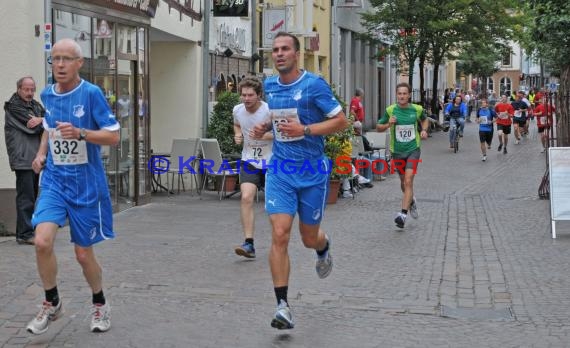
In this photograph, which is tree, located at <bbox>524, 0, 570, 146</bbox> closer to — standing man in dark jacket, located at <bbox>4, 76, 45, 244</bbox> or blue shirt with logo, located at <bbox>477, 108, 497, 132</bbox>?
standing man in dark jacket, located at <bbox>4, 76, 45, 244</bbox>

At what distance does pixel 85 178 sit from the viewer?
6.23m

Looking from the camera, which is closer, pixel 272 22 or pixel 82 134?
pixel 82 134

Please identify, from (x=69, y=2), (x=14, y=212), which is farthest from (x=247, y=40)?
(x=14, y=212)

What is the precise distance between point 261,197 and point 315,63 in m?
15.3

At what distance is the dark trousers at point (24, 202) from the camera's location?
10359 millimetres

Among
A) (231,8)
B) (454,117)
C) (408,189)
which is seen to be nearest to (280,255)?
(408,189)

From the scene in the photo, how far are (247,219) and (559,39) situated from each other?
28.4 feet

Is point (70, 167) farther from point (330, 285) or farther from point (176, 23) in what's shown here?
point (176, 23)

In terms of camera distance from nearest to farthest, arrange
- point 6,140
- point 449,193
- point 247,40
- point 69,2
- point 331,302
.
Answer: point 331,302
point 6,140
point 69,2
point 449,193
point 247,40

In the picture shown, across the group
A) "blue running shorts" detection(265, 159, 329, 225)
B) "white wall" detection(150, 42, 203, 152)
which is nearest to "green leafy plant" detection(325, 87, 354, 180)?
"white wall" detection(150, 42, 203, 152)

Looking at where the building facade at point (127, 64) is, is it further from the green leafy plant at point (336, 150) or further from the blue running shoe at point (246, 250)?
the blue running shoe at point (246, 250)

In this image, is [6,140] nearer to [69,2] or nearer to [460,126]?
[69,2]

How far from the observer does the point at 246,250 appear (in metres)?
9.53

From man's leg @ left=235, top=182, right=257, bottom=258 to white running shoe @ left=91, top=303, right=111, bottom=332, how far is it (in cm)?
313
